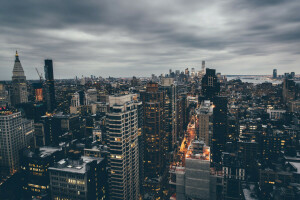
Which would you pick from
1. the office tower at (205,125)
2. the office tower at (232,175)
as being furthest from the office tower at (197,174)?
the office tower at (205,125)

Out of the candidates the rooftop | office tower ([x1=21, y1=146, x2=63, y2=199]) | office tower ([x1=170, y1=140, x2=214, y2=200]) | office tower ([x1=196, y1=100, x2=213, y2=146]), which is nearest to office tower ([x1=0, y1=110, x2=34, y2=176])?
office tower ([x1=21, y1=146, x2=63, y2=199])

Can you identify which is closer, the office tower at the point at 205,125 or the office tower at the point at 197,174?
the office tower at the point at 197,174

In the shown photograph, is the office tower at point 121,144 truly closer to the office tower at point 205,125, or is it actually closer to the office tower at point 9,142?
the office tower at point 9,142

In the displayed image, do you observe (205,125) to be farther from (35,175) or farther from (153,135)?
(35,175)

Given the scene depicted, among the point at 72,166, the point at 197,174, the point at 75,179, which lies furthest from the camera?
the point at 197,174

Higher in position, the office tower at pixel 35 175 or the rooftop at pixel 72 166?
the rooftop at pixel 72 166

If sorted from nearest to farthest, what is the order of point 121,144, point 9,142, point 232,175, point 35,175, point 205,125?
point 121,144 → point 35,175 → point 9,142 → point 232,175 → point 205,125

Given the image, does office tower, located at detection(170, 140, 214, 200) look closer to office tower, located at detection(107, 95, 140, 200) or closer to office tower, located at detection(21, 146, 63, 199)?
office tower, located at detection(107, 95, 140, 200)

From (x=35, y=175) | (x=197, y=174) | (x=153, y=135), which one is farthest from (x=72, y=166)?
(x=153, y=135)
